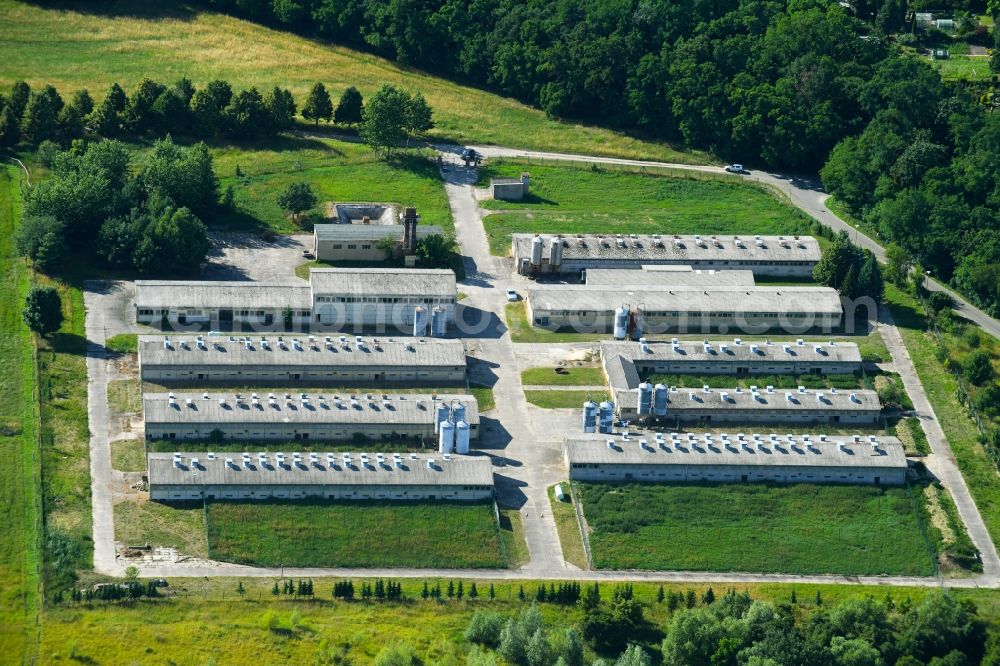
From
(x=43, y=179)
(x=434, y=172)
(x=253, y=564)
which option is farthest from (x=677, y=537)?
(x=43, y=179)

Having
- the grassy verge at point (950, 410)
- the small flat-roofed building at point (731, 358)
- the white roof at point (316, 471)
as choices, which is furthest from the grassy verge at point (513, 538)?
the grassy verge at point (950, 410)

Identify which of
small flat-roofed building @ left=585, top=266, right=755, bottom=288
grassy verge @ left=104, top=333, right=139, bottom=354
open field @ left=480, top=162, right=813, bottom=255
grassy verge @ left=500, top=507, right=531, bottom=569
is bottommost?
grassy verge @ left=500, top=507, right=531, bottom=569

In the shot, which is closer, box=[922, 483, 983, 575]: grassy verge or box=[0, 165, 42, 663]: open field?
box=[0, 165, 42, 663]: open field

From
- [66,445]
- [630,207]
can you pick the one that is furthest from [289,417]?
[630,207]

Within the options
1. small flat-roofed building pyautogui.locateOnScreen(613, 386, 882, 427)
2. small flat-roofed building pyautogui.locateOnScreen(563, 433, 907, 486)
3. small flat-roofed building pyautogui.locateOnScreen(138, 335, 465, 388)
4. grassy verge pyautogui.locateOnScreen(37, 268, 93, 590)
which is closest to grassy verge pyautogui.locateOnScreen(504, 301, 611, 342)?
small flat-roofed building pyautogui.locateOnScreen(138, 335, 465, 388)

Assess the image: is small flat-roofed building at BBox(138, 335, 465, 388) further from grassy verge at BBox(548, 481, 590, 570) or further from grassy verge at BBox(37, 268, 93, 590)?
grassy verge at BBox(548, 481, 590, 570)

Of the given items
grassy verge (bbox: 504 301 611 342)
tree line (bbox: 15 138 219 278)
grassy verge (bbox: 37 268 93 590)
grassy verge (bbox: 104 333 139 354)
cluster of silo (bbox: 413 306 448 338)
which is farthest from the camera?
tree line (bbox: 15 138 219 278)
